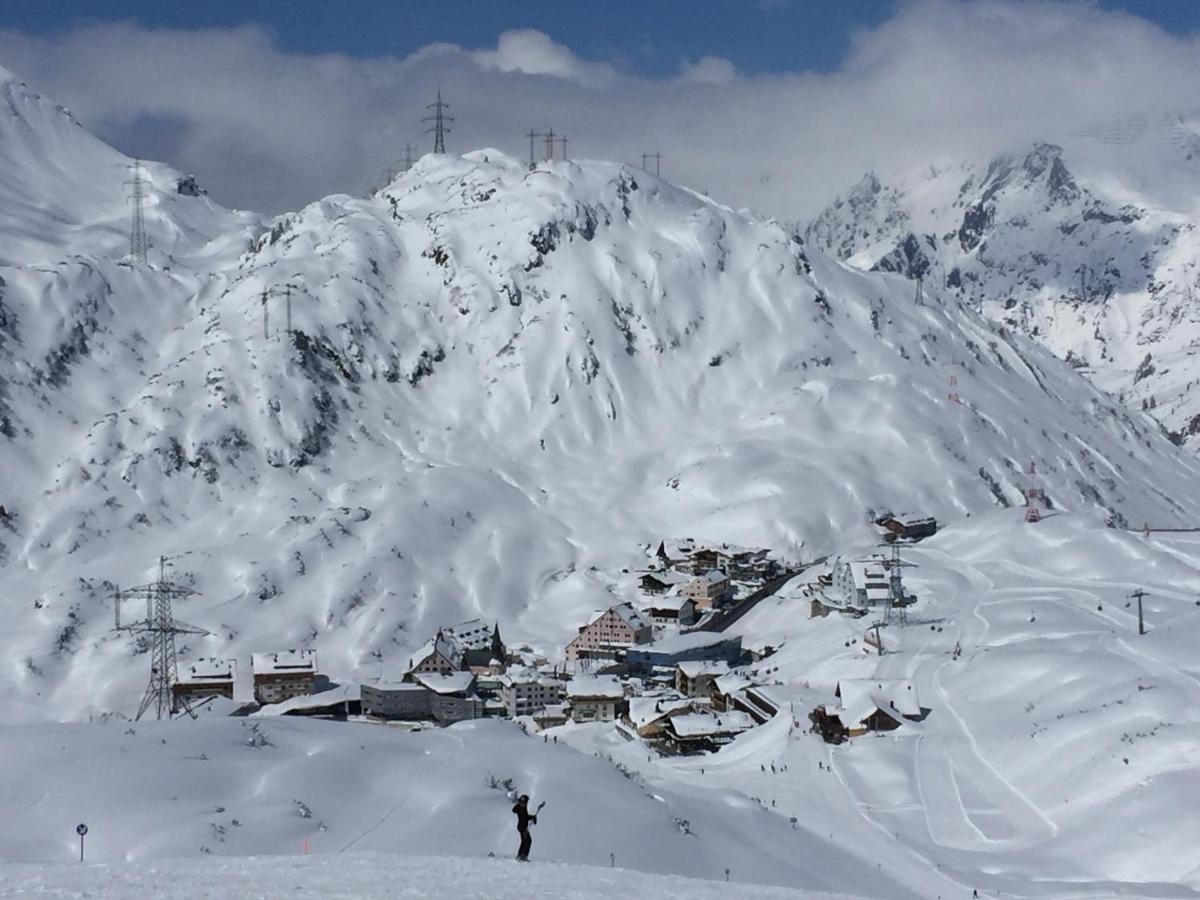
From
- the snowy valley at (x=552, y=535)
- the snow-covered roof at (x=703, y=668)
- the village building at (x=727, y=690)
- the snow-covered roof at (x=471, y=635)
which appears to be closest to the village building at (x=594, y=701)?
the snowy valley at (x=552, y=535)

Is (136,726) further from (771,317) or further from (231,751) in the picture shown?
(771,317)

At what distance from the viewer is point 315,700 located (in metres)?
80.8

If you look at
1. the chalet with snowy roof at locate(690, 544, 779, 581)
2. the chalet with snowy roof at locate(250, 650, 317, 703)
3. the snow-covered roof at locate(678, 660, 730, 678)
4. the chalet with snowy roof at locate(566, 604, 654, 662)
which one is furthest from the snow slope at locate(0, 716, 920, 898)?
the chalet with snowy roof at locate(690, 544, 779, 581)

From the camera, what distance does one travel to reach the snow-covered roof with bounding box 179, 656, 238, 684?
89.1m

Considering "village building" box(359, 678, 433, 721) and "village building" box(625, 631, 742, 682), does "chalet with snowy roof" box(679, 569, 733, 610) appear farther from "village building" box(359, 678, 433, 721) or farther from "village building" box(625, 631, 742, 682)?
"village building" box(359, 678, 433, 721)

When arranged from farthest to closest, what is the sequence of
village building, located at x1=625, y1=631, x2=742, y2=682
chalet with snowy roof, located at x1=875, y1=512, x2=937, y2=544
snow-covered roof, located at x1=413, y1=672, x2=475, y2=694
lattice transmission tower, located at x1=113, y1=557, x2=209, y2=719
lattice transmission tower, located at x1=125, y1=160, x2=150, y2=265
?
lattice transmission tower, located at x1=125, y1=160, x2=150, y2=265, chalet with snowy roof, located at x1=875, y1=512, x2=937, y2=544, village building, located at x1=625, y1=631, x2=742, y2=682, snow-covered roof, located at x1=413, y1=672, x2=475, y2=694, lattice transmission tower, located at x1=113, y1=557, x2=209, y2=719

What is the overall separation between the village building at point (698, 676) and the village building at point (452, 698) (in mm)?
14804

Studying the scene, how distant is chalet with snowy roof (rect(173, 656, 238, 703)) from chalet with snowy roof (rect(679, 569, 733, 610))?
40.5 metres

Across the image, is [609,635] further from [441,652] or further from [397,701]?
[397,701]

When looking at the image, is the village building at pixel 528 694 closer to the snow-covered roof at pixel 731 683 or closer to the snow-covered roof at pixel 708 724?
the snow-covered roof at pixel 731 683

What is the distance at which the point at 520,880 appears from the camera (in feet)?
67.9

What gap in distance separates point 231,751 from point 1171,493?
155m

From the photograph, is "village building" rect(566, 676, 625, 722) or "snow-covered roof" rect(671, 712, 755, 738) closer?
"snow-covered roof" rect(671, 712, 755, 738)

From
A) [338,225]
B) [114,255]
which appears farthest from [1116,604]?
[114,255]
